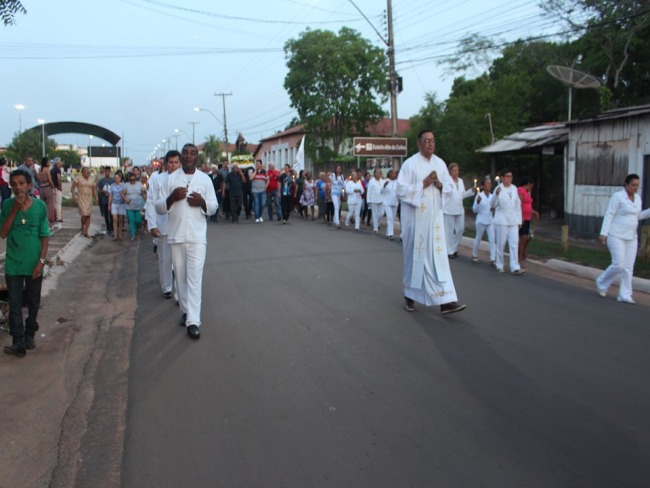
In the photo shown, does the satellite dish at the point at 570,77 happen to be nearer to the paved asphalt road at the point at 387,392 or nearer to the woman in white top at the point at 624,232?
the woman in white top at the point at 624,232

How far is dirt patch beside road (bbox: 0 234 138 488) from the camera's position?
400 centimetres

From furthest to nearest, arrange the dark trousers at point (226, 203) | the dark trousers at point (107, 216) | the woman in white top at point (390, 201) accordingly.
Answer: the dark trousers at point (226, 203)
the dark trousers at point (107, 216)
the woman in white top at point (390, 201)

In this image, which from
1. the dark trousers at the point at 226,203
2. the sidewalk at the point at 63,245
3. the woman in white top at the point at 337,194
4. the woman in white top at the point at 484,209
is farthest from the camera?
the dark trousers at the point at 226,203

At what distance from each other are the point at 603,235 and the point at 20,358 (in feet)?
24.6

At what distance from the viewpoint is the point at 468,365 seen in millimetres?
5652

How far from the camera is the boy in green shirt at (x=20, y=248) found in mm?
6152

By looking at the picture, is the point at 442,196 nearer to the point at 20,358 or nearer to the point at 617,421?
the point at 617,421

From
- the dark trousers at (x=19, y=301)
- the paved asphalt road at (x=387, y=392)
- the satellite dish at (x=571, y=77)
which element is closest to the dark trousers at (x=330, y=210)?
the satellite dish at (x=571, y=77)

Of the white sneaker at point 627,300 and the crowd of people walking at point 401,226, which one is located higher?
the crowd of people walking at point 401,226

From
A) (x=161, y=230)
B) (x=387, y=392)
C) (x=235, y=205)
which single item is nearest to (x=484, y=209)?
(x=161, y=230)

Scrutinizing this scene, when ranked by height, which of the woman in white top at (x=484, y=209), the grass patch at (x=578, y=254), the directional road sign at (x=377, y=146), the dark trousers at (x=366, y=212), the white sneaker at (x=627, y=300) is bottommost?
the white sneaker at (x=627, y=300)

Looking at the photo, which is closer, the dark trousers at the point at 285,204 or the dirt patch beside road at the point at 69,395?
A: the dirt patch beside road at the point at 69,395

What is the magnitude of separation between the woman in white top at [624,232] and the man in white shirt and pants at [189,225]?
5581mm

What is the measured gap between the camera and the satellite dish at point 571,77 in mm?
18844
